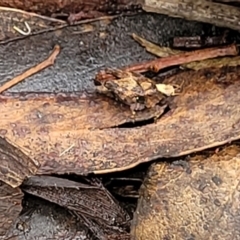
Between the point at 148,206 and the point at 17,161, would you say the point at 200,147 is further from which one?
the point at 17,161

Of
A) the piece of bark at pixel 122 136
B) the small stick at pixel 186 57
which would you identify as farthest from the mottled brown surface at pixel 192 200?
the small stick at pixel 186 57

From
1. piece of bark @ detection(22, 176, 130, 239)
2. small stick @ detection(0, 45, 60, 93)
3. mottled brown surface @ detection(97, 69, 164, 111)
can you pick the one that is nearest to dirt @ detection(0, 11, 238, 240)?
small stick @ detection(0, 45, 60, 93)

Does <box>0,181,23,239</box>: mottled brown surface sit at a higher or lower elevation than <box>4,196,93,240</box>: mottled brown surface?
higher

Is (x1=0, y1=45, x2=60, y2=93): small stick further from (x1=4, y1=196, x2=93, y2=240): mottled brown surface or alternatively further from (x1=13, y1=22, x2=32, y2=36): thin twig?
(x1=4, y1=196, x2=93, y2=240): mottled brown surface

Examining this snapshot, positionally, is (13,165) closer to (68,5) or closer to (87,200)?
(87,200)

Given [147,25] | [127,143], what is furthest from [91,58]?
[127,143]

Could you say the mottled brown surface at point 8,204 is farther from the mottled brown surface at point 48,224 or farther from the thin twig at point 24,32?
the thin twig at point 24,32
